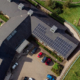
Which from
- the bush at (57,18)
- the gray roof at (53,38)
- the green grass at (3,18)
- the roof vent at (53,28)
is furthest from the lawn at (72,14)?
the green grass at (3,18)

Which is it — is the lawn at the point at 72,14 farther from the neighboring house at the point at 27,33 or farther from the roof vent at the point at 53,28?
the roof vent at the point at 53,28

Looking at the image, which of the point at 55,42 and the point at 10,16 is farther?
the point at 10,16

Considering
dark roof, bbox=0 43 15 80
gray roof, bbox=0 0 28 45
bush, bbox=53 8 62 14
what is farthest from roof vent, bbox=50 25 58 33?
dark roof, bbox=0 43 15 80

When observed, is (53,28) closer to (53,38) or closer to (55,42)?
(53,38)

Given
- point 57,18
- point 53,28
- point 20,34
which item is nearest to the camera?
point 53,28

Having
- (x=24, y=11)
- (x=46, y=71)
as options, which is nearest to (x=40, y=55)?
(x=46, y=71)

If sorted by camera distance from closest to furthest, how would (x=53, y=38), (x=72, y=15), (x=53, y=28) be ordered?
(x=53, y=28)
(x=53, y=38)
(x=72, y=15)

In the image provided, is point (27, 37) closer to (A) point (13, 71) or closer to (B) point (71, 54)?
(A) point (13, 71)

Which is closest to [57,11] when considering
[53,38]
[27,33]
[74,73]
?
[53,38]
